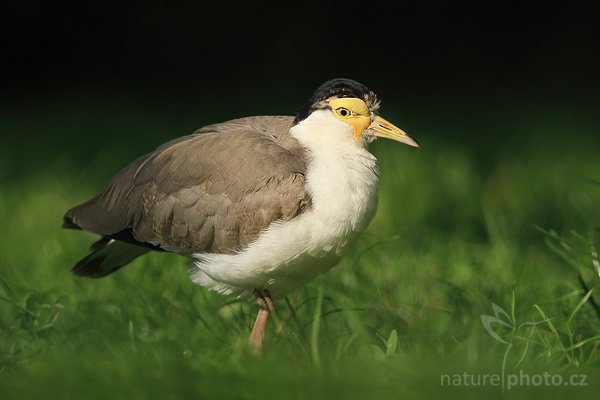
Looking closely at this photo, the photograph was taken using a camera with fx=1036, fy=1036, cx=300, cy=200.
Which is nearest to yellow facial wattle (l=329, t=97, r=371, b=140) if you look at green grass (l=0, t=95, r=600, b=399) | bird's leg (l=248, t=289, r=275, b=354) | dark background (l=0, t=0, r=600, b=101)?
green grass (l=0, t=95, r=600, b=399)

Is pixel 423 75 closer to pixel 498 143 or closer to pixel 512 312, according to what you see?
pixel 498 143

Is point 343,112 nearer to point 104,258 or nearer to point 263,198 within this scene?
point 263,198

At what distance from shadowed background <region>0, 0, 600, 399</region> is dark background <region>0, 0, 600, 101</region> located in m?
0.02

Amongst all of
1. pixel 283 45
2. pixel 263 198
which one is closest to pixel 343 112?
pixel 263 198

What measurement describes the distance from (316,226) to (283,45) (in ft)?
22.0

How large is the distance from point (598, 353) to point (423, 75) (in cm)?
672

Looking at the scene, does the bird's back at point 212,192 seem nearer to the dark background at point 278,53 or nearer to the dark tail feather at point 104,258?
the dark tail feather at point 104,258

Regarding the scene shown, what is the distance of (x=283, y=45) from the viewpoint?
10.3 m

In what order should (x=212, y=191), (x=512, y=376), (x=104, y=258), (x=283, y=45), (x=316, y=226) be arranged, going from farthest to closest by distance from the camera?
(x=283, y=45) < (x=104, y=258) < (x=212, y=191) < (x=316, y=226) < (x=512, y=376)

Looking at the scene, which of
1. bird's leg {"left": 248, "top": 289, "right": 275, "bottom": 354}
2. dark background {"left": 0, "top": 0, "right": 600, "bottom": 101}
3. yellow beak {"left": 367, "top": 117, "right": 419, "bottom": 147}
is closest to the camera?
bird's leg {"left": 248, "top": 289, "right": 275, "bottom": 354}

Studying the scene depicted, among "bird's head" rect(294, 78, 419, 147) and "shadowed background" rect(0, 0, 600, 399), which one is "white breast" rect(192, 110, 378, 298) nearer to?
"bird's head" rect(294, 78, 419, 147)

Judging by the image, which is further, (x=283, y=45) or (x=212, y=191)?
(x=283, y=45)

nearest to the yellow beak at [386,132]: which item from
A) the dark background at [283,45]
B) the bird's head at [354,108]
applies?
the bird's head at [354,108]

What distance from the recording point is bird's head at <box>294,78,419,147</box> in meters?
4.16
